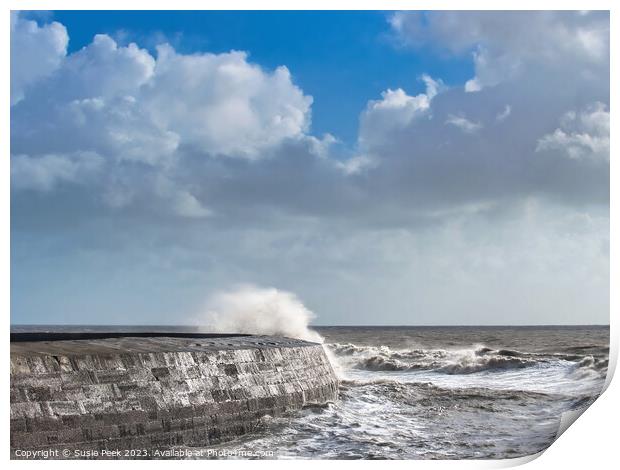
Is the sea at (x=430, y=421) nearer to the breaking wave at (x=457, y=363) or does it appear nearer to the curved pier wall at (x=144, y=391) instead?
the curved pier wall at (x=144, y=391)

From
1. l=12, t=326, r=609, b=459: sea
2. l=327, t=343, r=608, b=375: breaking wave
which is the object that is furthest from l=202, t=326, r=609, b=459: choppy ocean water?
l=327, t=343, r=608, b=375: breaking wave

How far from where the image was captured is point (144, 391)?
31.6 ft

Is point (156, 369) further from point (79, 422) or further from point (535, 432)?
point (535, 432)

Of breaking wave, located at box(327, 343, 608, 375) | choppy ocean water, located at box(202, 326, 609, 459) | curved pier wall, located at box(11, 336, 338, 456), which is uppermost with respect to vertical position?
curved pier wall, located at box(11, 336, 338, 456)

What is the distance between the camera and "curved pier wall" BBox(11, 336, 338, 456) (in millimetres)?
8492

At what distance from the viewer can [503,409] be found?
599 inches

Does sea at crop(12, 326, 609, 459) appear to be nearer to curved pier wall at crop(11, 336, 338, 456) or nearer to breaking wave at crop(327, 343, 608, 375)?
curved pier wall at crop(11, 336, 338, 456)

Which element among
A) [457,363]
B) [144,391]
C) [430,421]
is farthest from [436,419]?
[457,363]

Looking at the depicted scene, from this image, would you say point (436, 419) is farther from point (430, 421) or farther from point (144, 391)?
point (144, 391)

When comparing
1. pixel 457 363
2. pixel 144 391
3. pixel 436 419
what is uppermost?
pixel 144 391

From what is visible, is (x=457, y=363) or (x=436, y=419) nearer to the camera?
(x=436, y=419)

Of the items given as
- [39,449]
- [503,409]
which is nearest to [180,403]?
[39,449]

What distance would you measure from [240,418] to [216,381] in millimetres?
652

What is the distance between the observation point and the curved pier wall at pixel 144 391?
849cm
